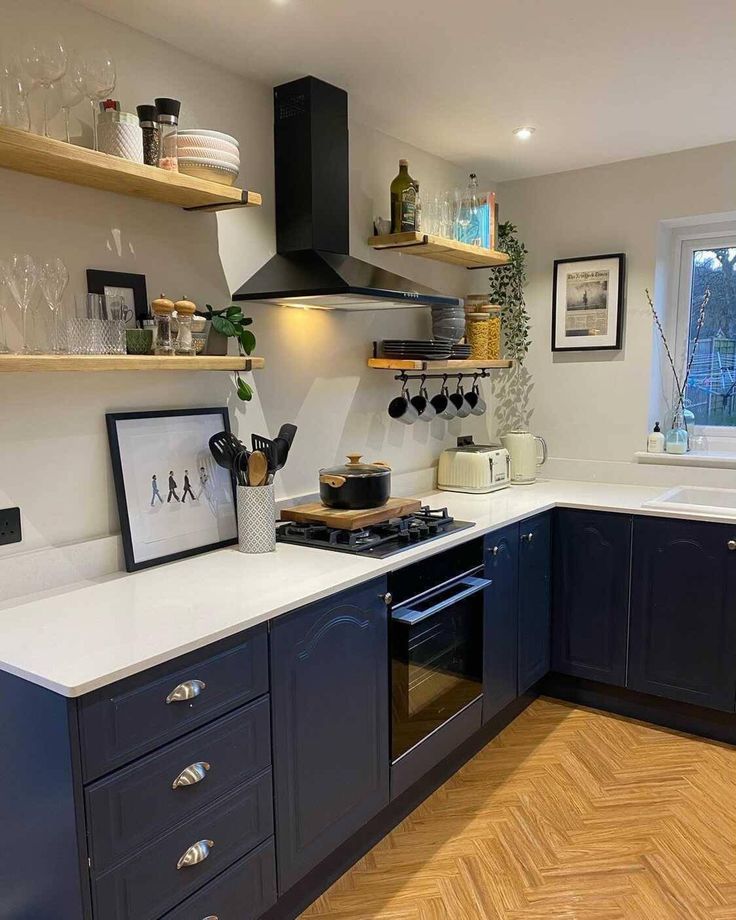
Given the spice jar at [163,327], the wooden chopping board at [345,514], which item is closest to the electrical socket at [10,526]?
the spice jar at [163,327]

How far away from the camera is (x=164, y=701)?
1.54 meters

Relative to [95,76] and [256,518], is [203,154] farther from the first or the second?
[256,518]

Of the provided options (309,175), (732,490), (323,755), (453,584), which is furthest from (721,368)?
(323,755)

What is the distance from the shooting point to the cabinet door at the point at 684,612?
2.82 meters

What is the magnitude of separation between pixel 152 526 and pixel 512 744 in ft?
5.63

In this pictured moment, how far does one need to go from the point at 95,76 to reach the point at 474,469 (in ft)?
7.10

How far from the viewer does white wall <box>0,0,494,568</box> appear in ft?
6.30

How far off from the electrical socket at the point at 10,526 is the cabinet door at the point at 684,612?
228cm

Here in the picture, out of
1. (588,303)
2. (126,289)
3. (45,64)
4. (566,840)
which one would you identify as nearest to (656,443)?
(588,303)

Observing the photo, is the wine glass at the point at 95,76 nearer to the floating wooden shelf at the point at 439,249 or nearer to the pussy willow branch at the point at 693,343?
the floating wooden shelf at the point at 439,249

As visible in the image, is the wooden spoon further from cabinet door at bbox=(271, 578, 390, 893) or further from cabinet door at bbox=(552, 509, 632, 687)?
cabinet door at bbox=(552, 509, 632, 687)

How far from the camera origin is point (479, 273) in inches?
151

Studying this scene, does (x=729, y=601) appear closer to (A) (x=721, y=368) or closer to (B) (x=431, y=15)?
(A) (x=721, y=368)

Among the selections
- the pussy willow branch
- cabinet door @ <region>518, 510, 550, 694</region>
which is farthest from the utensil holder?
the pussy willow branch
